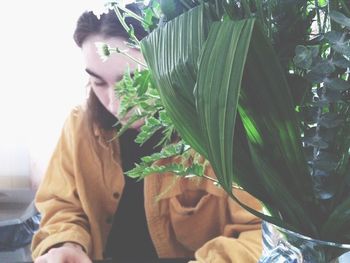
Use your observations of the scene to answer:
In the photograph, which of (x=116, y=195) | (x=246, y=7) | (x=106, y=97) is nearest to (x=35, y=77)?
(x=106, y=97)

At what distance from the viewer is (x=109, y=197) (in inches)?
39.9

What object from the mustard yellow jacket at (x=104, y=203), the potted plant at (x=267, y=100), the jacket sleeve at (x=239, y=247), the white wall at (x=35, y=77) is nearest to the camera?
the potted plant at (x=267, y=100)

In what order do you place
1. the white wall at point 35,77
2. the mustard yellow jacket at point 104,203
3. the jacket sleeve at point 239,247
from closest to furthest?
the jacket sleeve at point 239,247 < the mustard yellow jacket at point 104,203 < the white wall at point 35,77

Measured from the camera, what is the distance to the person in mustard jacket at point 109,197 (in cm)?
91

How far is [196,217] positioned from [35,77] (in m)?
0.70

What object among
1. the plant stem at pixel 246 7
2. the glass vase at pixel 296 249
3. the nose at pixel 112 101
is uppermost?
the plant stem at pixel 246 7

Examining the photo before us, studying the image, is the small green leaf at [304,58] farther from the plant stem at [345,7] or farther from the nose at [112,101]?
the nose at [112,101]

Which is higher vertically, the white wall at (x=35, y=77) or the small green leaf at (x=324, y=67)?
the small green leaf at (x=324, y=67)

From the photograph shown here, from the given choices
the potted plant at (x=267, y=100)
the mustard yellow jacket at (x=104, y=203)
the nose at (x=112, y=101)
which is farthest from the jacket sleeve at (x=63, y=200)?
the potted plant at (x=267, y=100)

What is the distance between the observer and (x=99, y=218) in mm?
1006

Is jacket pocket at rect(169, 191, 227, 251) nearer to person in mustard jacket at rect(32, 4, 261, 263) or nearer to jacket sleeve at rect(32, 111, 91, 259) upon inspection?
person in mustard jacket at rect(32, 4, 261, 263)

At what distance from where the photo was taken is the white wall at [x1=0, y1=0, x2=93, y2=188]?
1229mm

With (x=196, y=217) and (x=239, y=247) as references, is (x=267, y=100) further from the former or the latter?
(x=196, y=217)

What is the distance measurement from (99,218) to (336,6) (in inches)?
31.2
